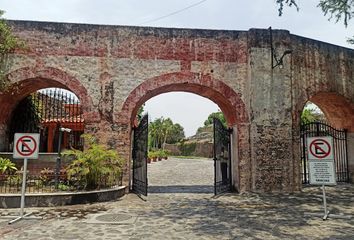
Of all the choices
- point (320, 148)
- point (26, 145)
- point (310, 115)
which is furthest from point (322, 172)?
point (310, 115)

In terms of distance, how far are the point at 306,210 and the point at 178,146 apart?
42.0 m

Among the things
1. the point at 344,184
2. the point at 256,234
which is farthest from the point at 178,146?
the point at 256,234

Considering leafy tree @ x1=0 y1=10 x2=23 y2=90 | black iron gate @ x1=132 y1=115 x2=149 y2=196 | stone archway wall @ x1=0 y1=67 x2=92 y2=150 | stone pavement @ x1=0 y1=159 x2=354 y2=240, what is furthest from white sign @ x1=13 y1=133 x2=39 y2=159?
black iron gate @ x1=132 y1=115 x2=149 y2=196

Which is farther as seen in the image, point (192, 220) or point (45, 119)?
point (45, 119)

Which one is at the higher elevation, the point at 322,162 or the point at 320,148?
the point at 320,148

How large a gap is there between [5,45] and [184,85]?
19.1ft

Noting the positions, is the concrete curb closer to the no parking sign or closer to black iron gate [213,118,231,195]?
black iron gate [213,118,231,195]

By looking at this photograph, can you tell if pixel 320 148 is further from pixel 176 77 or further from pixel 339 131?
pixel 339 131

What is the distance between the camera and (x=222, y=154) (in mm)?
11625

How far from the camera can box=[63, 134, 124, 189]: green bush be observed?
877 centimetres

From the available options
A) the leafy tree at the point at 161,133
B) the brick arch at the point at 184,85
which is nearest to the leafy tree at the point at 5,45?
the brick arch at the point at 184,85

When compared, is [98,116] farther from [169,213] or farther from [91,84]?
[169,213]

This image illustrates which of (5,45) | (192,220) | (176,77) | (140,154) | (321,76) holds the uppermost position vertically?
(5,45)

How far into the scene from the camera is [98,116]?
10.2 m
